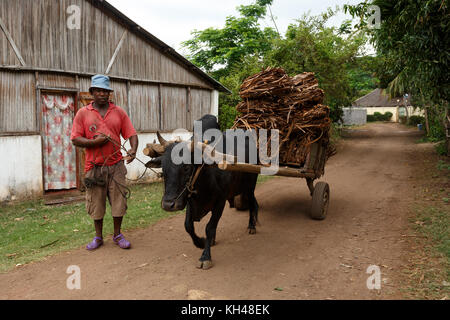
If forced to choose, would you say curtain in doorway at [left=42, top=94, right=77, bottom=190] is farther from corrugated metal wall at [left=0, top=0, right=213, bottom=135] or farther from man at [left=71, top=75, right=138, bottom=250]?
man at [left=71, top=75, right=138, bottom=250]

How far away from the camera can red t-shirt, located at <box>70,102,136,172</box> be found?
16.1ft

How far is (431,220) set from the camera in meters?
6.35

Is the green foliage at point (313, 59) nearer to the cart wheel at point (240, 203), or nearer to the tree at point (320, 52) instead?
the tree at point (320, 52)

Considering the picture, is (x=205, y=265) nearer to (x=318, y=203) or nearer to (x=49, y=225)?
(x=318, y=203)

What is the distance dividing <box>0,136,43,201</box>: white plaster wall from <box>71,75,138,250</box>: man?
4.63m

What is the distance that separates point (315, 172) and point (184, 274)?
3323mm

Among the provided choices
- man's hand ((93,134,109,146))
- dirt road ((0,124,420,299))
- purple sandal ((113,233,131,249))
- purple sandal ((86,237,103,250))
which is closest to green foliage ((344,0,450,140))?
dirt road ((0,124,420,299))

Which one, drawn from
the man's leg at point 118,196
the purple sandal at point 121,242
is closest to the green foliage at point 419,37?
the man's leg at point 118,196

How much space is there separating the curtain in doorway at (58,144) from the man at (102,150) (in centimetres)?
503

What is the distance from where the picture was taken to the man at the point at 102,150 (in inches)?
193

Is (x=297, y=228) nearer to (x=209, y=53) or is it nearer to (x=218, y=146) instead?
(x=218, y=146)

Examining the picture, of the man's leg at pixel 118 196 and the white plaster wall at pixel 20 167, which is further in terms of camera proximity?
the white plaster wall at pixel 20 167
